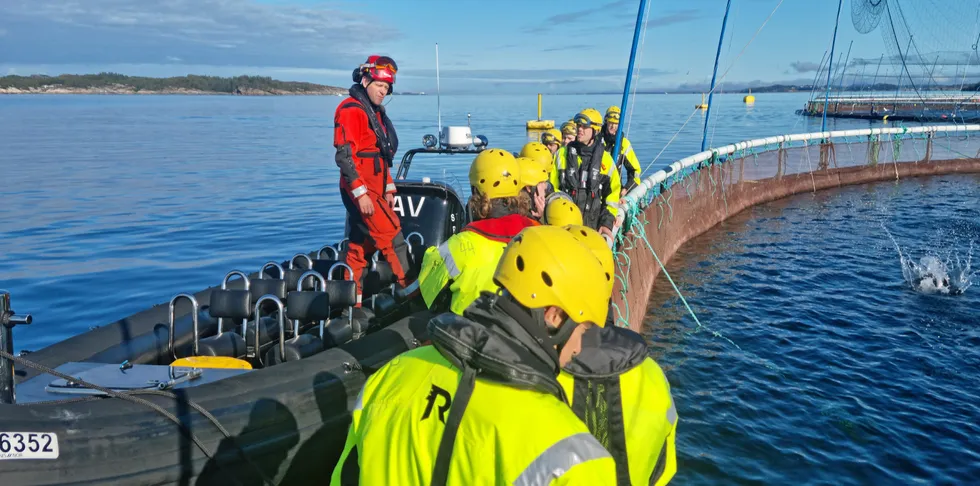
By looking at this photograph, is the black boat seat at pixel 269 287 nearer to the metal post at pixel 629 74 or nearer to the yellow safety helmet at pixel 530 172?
the yellow safety helmet at pixel 530 172

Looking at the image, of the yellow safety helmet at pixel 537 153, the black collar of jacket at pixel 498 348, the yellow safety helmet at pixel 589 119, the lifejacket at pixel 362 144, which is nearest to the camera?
the black collar of jacket at pixel 498 348

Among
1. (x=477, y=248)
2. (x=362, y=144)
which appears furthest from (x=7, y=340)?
(x=362, y=144)

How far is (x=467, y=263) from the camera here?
12.4ft

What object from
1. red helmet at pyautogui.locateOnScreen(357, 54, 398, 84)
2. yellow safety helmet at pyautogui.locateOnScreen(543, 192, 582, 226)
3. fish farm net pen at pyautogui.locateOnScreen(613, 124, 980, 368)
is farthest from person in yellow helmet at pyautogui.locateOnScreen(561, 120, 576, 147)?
yellow safety helmet at pyautogui.locateOnScreen(543, 192, 582, 226)

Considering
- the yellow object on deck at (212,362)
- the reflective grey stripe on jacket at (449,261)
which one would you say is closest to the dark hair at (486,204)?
the reflective grey stripe on jacket at (449,261)

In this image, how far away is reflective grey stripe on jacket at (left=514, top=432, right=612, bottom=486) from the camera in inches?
63.9

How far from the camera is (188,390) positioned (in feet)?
13.4

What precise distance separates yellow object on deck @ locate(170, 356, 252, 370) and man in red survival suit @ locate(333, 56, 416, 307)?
1.45 meters

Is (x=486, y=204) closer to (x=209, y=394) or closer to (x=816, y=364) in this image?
(x=209, y=394)

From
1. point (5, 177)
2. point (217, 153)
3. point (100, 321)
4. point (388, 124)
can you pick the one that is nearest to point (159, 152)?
point (217, 153)

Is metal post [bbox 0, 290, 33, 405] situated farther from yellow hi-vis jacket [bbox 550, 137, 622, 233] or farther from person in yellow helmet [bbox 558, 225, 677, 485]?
yellow hi-vis jacket [bbox 550, 137, 622, 233]

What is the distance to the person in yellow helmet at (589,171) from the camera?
27.8ft

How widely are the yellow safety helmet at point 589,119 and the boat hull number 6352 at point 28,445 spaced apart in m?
6.48

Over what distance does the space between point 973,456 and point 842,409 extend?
1093 millimetres
